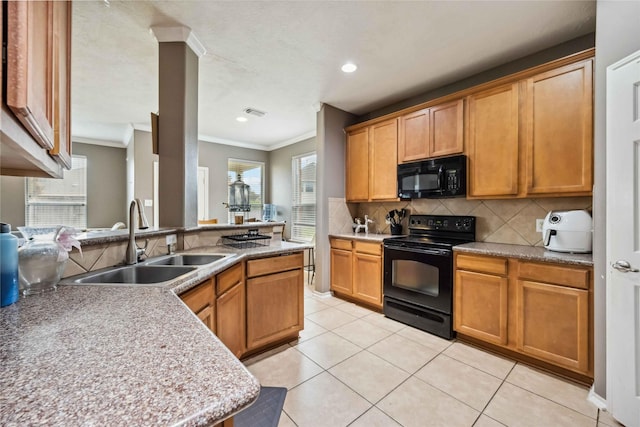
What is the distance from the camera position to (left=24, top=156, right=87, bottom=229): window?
5035 millimetres

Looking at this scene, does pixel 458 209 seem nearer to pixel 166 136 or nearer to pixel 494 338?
pixel 494 338

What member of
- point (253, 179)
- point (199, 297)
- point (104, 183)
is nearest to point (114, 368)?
point (199, 297)

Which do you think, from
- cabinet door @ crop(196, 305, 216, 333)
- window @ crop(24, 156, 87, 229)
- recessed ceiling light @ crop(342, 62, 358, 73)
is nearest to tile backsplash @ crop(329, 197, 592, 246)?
recessed ceiling light @ crop(342, 62, 358, 73)

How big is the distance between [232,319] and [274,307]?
432 millimetres

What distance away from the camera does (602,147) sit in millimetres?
1650

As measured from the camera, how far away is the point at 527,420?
1.55 m

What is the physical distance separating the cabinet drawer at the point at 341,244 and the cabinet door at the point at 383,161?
0.67 metres

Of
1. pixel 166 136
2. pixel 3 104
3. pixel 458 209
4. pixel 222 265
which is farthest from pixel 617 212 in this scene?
pixel 166 136

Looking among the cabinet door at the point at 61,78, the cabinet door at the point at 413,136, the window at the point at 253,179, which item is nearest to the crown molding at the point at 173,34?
the cabinet door at the point at 61,78

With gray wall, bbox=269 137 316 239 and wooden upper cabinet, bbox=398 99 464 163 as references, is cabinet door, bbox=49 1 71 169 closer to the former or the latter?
wooden upper cabinet, bbox=398 99 464 163

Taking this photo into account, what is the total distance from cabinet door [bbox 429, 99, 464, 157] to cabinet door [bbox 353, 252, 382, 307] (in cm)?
138

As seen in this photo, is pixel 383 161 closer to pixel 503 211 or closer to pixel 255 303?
pixel 503 211

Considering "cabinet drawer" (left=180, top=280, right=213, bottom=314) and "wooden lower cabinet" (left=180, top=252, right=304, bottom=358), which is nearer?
A: "cabinet drawer" (left=180, top=280, right=213, bottom=314)

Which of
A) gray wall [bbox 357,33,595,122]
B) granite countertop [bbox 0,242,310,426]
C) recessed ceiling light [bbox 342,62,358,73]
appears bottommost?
granite countertop [bbox 0,242,310,426]
